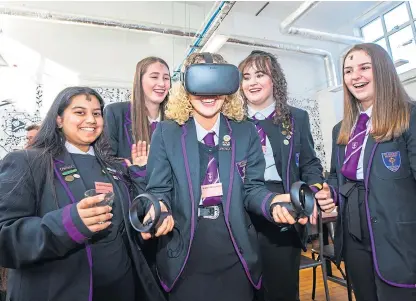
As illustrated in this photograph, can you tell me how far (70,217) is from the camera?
0.86m

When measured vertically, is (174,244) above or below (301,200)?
below

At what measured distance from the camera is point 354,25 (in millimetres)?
6117

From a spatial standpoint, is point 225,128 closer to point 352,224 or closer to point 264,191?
point 264,191

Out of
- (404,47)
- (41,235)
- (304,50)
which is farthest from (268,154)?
(404,47)

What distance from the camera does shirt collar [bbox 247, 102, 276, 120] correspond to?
1.52 m

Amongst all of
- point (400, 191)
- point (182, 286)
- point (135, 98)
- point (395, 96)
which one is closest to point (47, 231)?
point (182, 286)

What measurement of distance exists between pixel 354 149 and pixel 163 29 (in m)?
3.95

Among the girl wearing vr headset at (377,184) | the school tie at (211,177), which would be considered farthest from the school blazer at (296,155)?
the school tie at (211,177)

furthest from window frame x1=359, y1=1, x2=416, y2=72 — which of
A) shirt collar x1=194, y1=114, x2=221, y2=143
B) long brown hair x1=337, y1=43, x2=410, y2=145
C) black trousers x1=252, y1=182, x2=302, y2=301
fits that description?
shirt collar x1=194, y1=114, x2=221, y2=143

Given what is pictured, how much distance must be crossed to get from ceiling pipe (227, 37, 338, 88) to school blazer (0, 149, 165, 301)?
167 inches

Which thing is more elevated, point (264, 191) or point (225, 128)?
point (225, 128)

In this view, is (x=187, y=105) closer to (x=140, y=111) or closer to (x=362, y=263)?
(x=140, y=111)

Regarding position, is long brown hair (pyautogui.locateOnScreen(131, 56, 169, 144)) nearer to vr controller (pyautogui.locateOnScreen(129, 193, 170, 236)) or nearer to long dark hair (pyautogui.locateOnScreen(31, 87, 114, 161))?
long dark hair (pyautogui.locateOnScreen(31, 87, 114, 161))

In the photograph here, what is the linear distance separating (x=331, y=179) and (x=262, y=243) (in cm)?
56
